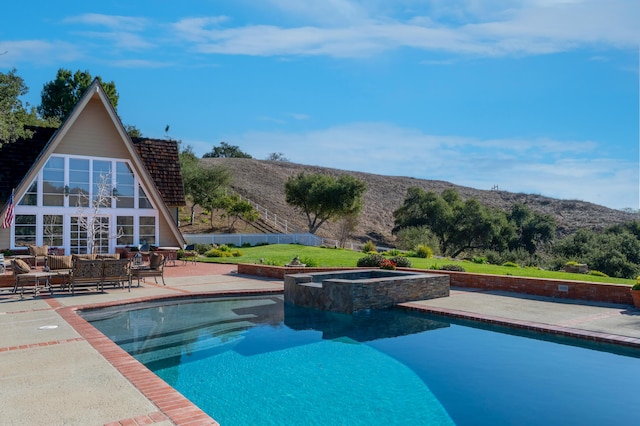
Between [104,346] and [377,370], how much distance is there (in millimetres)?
4178

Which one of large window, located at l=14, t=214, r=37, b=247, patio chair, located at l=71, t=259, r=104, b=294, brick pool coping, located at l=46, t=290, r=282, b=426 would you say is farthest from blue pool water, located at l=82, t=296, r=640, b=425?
large window, located at l=14, t=214, r=37, b=247

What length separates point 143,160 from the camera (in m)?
26.3

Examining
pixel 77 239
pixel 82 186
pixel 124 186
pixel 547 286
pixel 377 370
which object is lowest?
pixel 377 370

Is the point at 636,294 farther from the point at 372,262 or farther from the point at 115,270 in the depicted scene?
the point at 115,270

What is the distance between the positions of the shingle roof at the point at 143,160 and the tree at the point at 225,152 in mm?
63842

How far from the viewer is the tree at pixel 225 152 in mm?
90875

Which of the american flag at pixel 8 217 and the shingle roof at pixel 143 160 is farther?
the shingle roof at pixel 143 160

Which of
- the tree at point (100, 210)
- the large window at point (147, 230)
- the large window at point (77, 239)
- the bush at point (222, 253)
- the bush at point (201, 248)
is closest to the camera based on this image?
the tree at point (100, 210)

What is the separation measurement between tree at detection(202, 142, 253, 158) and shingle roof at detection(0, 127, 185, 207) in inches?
2513

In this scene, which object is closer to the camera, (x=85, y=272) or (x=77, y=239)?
(x=85, y=272)

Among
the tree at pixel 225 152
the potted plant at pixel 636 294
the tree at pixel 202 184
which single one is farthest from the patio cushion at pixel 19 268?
the tree at pixel 225 152

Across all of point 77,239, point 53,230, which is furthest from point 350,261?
point 53,230

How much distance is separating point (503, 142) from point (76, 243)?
29.2 meters

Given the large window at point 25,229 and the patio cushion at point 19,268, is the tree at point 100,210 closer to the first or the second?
the large window at point 25,229
